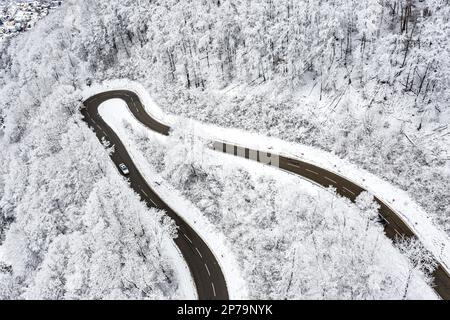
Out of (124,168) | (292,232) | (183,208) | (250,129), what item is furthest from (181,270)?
(250,129)

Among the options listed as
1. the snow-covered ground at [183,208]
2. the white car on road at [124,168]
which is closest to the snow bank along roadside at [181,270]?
the snow-covered ground at [183,208]

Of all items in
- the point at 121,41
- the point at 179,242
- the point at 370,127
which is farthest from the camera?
the point at 121,41

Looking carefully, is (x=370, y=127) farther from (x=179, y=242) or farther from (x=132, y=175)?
(x=132, y=175)

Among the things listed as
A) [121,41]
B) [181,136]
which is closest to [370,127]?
[181,136]

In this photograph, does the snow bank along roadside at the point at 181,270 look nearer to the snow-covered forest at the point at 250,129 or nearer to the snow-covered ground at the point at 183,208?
the snow-covered ground at the point at 183,208

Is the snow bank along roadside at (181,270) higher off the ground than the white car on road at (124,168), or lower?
lower

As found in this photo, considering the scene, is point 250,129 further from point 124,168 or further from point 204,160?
point 124,168
